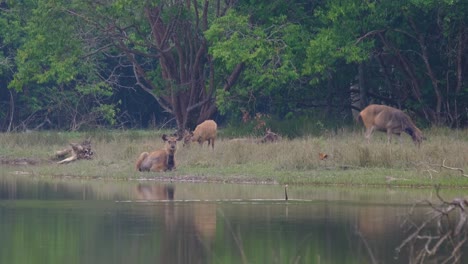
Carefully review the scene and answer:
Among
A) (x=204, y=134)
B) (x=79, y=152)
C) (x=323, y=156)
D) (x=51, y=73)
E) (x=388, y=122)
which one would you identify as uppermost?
(x=51, y=73)

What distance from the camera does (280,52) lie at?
34781 mm

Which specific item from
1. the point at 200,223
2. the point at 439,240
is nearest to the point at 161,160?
the point at 200,223

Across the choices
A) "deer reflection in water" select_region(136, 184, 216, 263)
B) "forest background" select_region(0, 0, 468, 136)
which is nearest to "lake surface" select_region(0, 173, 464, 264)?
"deer reflection in water" select_region(136, 184, 216, 263)

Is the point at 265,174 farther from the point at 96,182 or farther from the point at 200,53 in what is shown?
the point at 200,53

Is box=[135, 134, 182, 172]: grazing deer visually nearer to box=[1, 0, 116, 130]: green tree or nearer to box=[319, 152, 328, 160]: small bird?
box=[319, 152, 328, 160]: small bird

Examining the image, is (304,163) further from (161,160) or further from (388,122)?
(388,122)

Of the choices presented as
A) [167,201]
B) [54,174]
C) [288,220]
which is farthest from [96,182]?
[288,220]

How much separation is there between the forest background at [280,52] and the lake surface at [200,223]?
38.7 ft

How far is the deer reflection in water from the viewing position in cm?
1320

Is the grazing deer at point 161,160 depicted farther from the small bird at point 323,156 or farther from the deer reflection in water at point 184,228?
the deer reflection in water at point 184,228

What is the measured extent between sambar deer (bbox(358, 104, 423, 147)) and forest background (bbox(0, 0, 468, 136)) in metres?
3.17

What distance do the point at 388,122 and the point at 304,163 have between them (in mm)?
6028

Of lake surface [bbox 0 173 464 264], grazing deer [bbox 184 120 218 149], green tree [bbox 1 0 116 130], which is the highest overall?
green tree [bbox 1 0 116 130]

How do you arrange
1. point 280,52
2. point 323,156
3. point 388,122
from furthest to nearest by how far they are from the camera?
point 280,52, point 388,122, point 323,156
